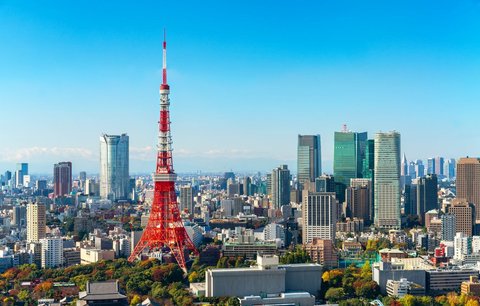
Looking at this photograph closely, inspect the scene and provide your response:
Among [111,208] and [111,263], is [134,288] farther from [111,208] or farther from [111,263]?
[111,208]

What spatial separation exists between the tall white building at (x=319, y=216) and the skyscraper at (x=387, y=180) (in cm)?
415

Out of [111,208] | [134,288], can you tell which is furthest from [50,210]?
[134,288]

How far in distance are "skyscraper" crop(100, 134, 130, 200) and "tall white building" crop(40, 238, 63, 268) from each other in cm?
2165

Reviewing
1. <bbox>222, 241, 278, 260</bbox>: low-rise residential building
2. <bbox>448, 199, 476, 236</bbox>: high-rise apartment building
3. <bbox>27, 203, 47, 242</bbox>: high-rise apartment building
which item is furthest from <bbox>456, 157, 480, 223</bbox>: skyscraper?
<bbox>27, 203, 47, 242</bbox>: high-rise apartment building

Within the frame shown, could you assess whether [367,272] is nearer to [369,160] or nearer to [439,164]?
[369,160]

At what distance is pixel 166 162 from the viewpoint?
49.9 feet

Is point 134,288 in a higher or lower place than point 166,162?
lower

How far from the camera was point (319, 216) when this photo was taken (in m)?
20.2

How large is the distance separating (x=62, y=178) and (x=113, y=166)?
2528mm

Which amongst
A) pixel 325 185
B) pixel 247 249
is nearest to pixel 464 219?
pixel 325 185

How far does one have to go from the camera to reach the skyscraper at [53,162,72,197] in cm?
3656

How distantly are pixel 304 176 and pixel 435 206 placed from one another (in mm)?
7942

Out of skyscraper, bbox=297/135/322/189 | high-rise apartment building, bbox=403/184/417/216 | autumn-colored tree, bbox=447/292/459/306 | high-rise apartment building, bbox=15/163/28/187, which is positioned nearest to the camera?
autumn-colored tree, bbox=447/292/459/306

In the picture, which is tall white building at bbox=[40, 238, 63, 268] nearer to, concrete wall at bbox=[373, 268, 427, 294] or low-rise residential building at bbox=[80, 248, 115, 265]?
low-rise residential building at bbox=[80, 248, 115, 265]
